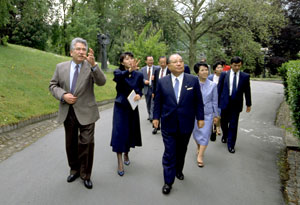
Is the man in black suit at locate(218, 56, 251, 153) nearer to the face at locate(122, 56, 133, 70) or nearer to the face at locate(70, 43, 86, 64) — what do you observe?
the face at locate(122, 56, 133, 70)

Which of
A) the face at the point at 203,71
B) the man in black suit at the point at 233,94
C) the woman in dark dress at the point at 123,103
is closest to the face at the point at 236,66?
the man in black suit at the point at 233,94

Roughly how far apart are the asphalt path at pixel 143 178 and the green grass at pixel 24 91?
2.07m

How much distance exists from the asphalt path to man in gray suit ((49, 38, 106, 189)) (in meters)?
0.46

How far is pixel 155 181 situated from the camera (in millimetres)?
4402

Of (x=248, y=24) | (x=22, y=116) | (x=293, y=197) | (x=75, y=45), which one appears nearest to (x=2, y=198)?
(x=75, y=45)

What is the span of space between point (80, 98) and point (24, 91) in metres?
7.27

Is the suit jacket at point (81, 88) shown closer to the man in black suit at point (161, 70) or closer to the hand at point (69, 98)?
the hand at point (69, 98)

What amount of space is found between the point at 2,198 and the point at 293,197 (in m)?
4.11

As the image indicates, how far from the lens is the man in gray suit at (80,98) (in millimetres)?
4004

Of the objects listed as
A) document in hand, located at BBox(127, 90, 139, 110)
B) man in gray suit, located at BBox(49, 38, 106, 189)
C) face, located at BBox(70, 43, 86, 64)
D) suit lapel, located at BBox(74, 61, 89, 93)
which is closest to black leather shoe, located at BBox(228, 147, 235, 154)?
document in hand, located at BBox(127, 90, 139, 110)

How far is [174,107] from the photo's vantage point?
13.3 feet

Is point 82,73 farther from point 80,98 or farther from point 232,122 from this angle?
point 232,122

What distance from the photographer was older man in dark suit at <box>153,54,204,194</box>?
4.04 meters

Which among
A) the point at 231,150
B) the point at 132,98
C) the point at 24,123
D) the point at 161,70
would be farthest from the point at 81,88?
the point at 24,123
